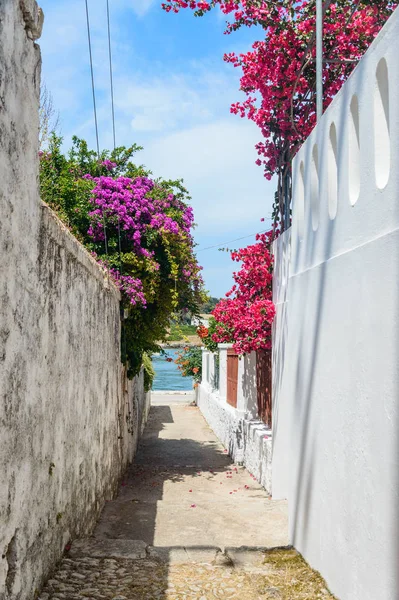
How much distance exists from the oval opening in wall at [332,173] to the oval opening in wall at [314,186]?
0.44 meters

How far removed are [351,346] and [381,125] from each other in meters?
1.33

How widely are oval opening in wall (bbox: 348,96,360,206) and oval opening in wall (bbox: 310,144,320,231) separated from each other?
1012 millimetres

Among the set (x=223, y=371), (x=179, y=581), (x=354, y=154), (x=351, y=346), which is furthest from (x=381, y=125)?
(x=223, y=371)

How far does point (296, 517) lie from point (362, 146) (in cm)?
331

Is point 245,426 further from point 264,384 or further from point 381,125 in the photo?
point 381,125

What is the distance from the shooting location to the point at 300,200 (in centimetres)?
599

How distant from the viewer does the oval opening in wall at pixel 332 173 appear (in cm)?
470

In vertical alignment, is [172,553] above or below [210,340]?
below

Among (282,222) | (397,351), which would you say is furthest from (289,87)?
(397,351)

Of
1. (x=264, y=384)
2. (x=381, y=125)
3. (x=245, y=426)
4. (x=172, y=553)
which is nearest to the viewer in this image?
(x=381, y=125)

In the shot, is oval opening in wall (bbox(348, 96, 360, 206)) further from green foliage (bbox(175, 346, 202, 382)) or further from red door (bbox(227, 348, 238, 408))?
green foliage (bbox(175, 346, 202, 382))

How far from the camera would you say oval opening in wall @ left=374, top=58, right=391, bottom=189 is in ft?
11.9

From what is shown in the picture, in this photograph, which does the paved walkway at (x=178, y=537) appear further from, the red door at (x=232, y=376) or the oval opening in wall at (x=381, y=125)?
the oval opening in wall at (x=381, y=125)

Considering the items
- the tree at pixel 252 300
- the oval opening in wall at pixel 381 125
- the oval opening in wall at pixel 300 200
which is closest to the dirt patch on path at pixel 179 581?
the oval opening in wall at pixel 381 125
